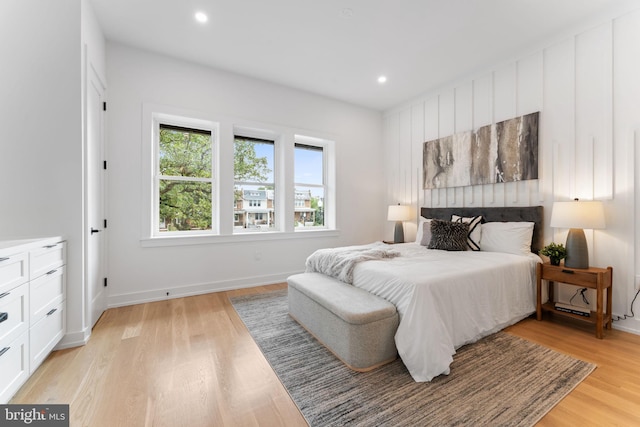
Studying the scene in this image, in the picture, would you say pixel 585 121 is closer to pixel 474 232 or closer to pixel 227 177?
pixel 474 232

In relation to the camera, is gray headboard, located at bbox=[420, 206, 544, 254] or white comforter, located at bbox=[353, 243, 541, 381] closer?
white comforter, located at bbox=[353, 243, 541, 381]

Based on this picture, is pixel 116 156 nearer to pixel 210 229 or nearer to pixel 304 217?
pixel 210 229

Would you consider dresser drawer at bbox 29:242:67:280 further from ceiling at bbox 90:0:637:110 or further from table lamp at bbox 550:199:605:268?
table lamp at bbox 550:199:605:268

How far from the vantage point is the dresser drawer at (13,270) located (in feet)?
4.65

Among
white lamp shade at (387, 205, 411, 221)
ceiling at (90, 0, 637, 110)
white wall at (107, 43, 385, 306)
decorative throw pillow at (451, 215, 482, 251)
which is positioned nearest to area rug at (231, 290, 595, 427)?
decorative throw pillow at (451, 215, 482, 251)

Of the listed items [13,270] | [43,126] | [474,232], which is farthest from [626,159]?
[43,126]

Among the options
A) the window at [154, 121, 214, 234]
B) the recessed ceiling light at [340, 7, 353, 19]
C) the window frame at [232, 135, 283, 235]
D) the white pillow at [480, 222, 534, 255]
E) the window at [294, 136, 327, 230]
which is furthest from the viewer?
the window at [294, 136, 327, 230]

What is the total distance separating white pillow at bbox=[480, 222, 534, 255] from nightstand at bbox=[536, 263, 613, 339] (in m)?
0.31

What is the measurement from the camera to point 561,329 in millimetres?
2396

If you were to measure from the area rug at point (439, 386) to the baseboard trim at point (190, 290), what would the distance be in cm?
153

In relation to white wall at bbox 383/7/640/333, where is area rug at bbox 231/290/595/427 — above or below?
below

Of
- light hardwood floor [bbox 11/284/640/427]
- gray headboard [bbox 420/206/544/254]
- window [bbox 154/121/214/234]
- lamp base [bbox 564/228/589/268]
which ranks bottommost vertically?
light hardwood floor [bbox 11/284/640/427]

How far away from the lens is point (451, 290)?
1.97 m

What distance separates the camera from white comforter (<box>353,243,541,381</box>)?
67.6 inches
